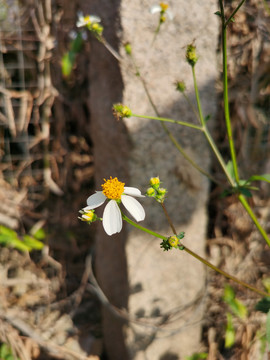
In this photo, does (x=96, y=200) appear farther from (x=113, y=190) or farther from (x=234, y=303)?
(x=234, y=303)

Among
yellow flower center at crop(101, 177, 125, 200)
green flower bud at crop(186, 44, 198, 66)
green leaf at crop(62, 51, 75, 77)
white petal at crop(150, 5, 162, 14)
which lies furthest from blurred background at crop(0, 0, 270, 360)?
yellow flower center at crop(101, 177, 125, 200)

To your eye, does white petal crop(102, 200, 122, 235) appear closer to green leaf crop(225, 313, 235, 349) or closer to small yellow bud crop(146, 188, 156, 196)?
small yellow bud crop(146, 188, 156, 196)

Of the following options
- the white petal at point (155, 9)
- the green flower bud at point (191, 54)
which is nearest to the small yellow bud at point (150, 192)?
the green flower bud at point (191, 54)

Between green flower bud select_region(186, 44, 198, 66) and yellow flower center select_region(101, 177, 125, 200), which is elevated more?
green flower bud select_region(186, 44, 198, 66)

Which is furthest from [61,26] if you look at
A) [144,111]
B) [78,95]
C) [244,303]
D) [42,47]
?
[244,303]

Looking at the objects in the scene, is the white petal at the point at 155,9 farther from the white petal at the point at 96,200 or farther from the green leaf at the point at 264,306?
the green leaf at the point at 264,306

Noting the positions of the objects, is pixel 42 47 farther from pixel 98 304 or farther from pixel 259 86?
pixel 98 304

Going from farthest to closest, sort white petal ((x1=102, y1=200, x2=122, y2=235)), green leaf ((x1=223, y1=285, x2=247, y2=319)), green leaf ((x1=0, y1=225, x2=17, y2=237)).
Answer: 1. green leaf ((x1=0, y1=225, x2=17, y2=237))
2. green leaf ((x1=223, y1=285, x2=247, y2=319))
3. white petal ((x1=102, y1=200, x2=122, y2=235))
